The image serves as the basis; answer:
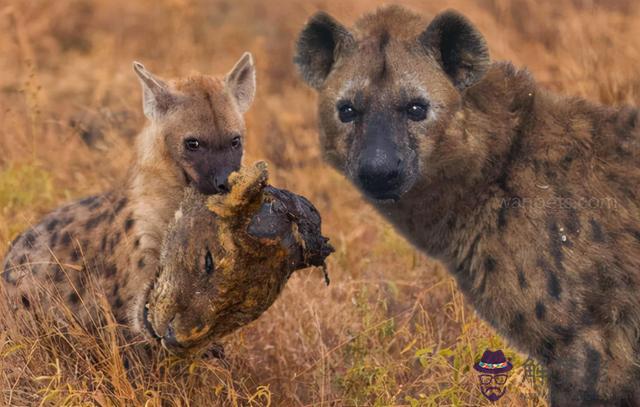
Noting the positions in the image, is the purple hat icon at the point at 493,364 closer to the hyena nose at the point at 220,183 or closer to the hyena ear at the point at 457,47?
the hyena ear at the point at 457,47

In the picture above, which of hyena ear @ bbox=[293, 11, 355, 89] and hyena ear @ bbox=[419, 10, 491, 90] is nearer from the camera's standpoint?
hyena ear @ bbox=[419, 10, 491, 90]

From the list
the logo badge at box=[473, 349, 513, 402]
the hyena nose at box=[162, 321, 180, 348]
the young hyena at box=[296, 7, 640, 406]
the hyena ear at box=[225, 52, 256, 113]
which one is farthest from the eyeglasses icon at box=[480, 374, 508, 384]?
the hyena ear at box=[225, 52, 256, 113]

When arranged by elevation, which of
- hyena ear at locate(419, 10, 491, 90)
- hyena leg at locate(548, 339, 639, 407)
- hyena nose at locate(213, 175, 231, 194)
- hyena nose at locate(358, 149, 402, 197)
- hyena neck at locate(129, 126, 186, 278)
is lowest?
hyena neck at locate(129, 126, 186, 278)

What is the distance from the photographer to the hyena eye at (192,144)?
508 centimetres

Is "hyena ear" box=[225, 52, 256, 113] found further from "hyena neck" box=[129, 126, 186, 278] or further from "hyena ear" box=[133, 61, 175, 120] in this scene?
"hyena neck" box=[129, 126, 186, 278]

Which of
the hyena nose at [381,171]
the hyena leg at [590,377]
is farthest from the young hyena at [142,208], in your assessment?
the hyena leg at [590,377]

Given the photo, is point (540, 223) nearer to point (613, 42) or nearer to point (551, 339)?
point (551, 339)

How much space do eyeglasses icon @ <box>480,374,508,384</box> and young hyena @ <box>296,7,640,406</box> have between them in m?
0.29

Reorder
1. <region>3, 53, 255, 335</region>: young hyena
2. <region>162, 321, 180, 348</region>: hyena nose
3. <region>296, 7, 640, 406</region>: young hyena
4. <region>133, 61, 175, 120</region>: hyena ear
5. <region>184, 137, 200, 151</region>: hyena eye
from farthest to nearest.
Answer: <region>133, 61, 175, 120</region>: hyena ear
<region>184, 137, 200, 151</region>: hyena eye
<region>3, 53, 255, 335</region>: young hyena
<region>296, 7, 640, 406</region>: young hyena
<region>162, 321, 180, 348</region>: hyena nose

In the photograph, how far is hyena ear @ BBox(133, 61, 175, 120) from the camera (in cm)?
526

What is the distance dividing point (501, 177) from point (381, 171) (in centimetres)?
56

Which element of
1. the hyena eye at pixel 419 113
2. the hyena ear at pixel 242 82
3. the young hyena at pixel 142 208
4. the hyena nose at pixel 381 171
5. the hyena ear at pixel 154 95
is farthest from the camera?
the hyena ear at pixel 242 82

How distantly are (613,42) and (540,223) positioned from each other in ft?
14.6

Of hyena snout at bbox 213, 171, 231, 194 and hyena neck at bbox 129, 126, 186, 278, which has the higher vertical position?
hyena snout at bbox 213, 171, 231, 194
